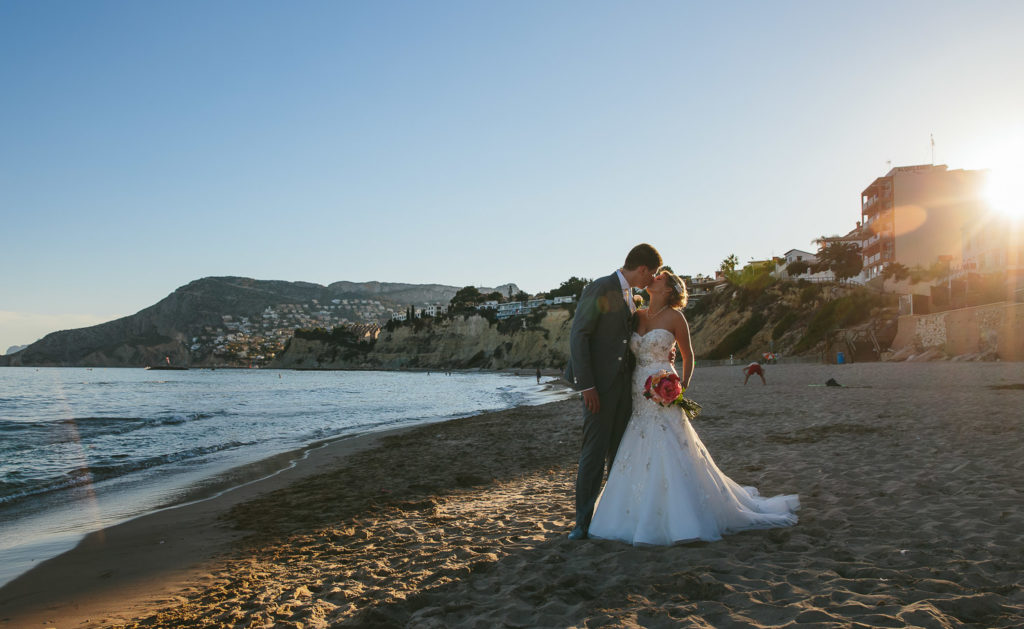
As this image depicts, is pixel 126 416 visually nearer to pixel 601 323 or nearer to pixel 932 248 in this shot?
pixel 601 323

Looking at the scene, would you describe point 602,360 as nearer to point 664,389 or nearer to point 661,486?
point 664,389

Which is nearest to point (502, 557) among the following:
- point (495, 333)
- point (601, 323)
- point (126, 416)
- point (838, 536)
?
point (601, 323)

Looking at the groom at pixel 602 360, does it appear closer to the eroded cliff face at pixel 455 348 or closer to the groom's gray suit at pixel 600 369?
the groom's gray suit at pixel 600 369

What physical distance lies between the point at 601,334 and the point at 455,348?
4222 inches

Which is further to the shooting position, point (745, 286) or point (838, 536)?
point (745, 286)

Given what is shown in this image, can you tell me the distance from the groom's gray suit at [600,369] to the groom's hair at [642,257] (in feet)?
0.54

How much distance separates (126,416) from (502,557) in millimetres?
23062

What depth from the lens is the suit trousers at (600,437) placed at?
14.4 feet

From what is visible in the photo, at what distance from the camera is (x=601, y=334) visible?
4363 mm

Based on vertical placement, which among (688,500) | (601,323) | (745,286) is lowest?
(688,500)

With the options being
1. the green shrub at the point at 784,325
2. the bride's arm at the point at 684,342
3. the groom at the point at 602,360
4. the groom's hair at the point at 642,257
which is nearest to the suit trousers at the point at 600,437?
the groom at the point at 602,360

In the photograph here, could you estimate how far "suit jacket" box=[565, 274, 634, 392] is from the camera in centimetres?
428

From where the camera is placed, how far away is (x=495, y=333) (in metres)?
104

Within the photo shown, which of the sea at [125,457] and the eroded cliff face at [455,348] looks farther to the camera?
the eroded cliff face at [455,348]
